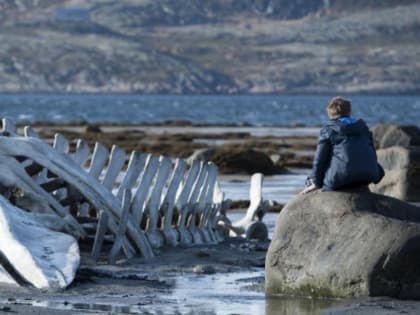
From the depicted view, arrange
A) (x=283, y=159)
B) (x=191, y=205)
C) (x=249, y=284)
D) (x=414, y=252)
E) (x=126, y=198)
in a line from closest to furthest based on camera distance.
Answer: (x=414, y=252) < (x=249, y=284) < (x=126, y=198) < (x=191, y=205) < (x=283, y=159)

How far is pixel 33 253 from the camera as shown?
1127cm

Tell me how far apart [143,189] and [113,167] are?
1.16 feet

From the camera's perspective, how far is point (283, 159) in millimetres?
36500

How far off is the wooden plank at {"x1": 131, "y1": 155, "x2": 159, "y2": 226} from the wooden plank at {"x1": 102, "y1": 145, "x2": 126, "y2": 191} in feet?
0.83

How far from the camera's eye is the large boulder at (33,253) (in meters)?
11.0

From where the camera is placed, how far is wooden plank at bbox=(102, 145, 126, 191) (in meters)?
14.0

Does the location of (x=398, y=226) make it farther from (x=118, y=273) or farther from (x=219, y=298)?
(x=118, y=273)

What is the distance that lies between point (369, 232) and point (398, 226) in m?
0.23

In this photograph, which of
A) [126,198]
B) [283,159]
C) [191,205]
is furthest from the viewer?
[283,159]

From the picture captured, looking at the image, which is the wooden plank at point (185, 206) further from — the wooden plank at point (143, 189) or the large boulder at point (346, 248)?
the large boulder at point (346, 248)

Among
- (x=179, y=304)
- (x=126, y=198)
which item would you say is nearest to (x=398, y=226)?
(x=179, y=304)

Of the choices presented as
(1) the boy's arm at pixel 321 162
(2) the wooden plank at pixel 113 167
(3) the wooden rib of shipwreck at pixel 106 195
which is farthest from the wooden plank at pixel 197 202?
(1) the boy's arm at pixel 321 162

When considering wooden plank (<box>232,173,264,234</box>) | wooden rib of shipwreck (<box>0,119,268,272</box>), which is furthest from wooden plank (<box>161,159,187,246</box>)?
wooden plank (<box>232,173,264,234</box>)

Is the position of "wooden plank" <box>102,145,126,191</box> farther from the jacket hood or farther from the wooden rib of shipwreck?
the jacket hood
